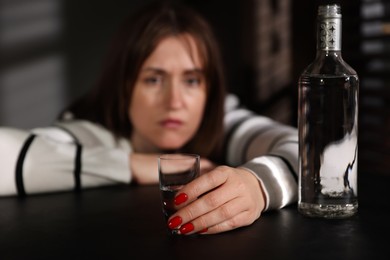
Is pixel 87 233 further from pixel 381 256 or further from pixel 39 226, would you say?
pixel 381 256

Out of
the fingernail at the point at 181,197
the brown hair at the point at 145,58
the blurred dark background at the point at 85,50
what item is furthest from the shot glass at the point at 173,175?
the blurred dark background at the point at 85,50

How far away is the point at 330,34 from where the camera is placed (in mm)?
807

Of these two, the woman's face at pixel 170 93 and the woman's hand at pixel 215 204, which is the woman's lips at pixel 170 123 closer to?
the woman's face at pixel 170 93

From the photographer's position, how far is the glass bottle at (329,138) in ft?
2.82

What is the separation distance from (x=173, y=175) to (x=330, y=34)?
309 mm

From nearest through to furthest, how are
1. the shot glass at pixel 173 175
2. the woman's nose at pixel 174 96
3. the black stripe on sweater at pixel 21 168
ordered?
the shot glass at pixel 173 175 < the black stripe on sweater at pixel 21 168 < the woman's nose at pixel 174 96

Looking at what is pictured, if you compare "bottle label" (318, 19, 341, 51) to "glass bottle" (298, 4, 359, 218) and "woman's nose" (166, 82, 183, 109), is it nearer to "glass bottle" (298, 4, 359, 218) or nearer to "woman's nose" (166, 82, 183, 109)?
"glass bottle" (298, 4, 359, 218)

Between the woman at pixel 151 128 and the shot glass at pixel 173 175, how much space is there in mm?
145

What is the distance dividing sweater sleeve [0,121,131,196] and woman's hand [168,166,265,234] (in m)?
0.39

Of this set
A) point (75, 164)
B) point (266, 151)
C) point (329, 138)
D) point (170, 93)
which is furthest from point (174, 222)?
point (170, 93)

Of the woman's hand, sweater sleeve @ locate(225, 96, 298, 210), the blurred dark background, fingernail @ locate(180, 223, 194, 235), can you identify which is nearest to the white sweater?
sweater sleeve @ locate(225, 96, 298, 210)

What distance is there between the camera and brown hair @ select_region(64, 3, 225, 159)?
4.91ft

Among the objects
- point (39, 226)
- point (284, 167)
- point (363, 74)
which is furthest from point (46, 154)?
point (363, 74)

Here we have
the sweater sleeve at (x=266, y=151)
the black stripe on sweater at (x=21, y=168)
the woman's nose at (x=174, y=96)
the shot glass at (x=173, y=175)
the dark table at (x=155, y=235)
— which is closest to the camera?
the dark table at (x=155, y=235)
